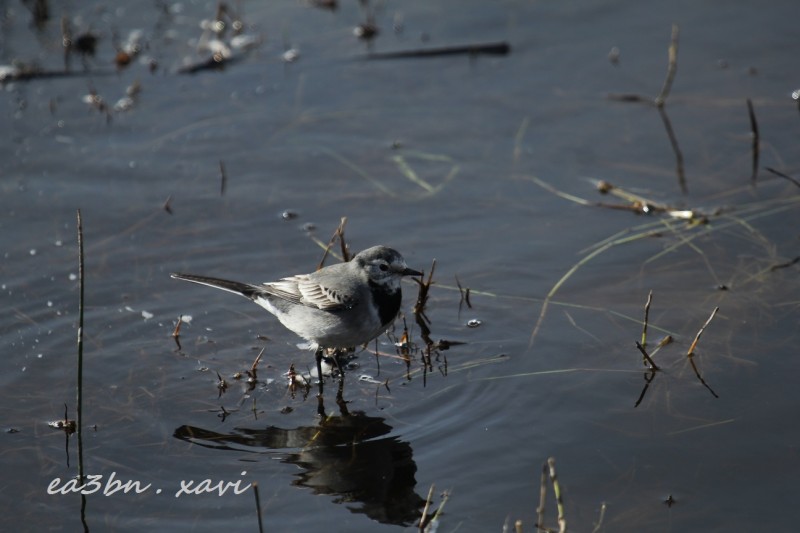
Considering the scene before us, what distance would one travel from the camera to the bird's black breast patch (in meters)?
7.87

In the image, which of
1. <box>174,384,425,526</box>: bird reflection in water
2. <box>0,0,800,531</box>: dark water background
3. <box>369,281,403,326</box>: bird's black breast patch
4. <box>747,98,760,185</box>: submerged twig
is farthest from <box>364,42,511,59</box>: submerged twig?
<box>174,384,425,526</box>: bird reflection in water

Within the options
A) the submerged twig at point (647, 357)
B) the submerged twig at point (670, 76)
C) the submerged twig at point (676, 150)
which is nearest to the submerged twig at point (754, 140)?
the submerged twig at point (676, 150)

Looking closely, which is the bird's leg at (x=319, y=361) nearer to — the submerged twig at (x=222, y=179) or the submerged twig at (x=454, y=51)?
the submerged twig at (x=222, y=179)

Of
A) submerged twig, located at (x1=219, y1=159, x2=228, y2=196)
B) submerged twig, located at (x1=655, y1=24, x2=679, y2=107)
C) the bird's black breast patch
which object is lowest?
the bird's black breast patch

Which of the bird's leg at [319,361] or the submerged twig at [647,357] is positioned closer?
the submerged twig at [647,357]

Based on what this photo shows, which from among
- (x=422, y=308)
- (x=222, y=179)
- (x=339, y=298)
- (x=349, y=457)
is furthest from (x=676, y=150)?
(x=349, y=457)

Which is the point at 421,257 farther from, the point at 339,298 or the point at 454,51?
the point at 454,51

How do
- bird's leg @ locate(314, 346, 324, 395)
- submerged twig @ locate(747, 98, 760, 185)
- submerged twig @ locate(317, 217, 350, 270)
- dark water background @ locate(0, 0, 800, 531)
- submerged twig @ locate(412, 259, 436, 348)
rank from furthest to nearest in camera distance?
submerged twig @ locate(747, 98, 760, 185), submerged twig @ locate(317, 217, 350, 270), submerged twig @ locate(412, 259, 436, 348), bird's leg @ locate(314, 346, 324, 395), dark water background @ locate(0, 0, 800, 531)

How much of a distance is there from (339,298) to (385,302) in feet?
1.15

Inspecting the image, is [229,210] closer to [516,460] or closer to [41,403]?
[41,403]

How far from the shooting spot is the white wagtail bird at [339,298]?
7.82 meters

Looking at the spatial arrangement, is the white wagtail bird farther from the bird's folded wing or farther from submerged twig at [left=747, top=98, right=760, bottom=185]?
submerged twig at [left=747, top=98, right=760, bottom=185]

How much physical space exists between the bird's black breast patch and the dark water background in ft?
1.34

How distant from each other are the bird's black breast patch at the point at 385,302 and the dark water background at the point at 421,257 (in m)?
0.41
